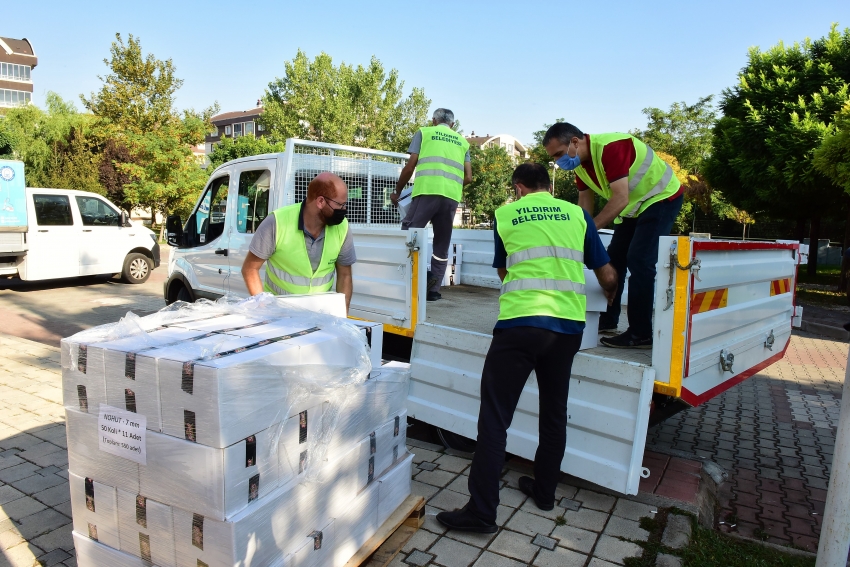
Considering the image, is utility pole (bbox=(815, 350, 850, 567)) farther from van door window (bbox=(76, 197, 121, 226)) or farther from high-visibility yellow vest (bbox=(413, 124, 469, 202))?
van door window (bbox=(76, 197, 121, 226))

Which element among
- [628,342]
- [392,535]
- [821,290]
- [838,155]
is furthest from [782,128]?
[392,535]

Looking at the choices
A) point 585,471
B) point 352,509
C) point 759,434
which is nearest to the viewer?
point 352,509

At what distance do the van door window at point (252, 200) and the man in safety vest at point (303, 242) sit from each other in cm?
186

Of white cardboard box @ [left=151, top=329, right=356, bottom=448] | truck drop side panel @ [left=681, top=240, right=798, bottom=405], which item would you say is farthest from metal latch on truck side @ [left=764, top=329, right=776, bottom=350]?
white cardboard box @ [left=151, top=329, right=356, bottom=448]

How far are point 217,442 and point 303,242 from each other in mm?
1778

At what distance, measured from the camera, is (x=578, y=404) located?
3.25 metres

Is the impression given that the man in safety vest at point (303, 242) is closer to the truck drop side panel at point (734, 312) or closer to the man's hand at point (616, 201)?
the man's hand at point (616, 201)

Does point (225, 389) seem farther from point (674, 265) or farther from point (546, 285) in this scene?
point (674, 265)

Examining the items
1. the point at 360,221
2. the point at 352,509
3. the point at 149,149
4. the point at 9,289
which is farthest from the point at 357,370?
the point at 149,149

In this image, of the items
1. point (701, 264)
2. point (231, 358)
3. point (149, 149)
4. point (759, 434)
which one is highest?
point (149, 149)

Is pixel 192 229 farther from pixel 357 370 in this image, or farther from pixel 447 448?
pixel 357 370

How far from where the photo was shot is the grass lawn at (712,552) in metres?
2.82

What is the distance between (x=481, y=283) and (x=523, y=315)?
318cm

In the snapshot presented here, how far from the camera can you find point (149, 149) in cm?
2312
